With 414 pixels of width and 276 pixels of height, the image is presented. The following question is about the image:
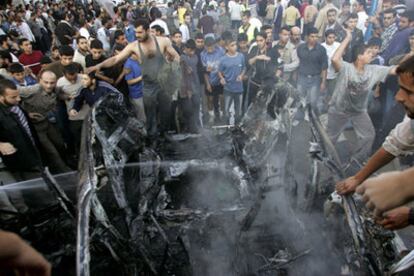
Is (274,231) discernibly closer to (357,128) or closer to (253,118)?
(253,118)

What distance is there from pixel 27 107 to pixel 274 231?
398 centimetres

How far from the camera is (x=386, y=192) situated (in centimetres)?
146

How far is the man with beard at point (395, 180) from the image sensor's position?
1444 millimetres

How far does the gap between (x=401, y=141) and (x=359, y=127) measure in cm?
265

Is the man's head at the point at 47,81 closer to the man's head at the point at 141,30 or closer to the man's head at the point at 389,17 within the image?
the man's head at the point at 141,30

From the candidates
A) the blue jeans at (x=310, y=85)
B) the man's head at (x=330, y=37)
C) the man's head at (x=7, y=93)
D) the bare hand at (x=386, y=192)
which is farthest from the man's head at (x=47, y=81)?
the man's head at (x=330, y=37)

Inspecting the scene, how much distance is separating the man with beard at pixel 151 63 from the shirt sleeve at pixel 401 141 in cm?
379

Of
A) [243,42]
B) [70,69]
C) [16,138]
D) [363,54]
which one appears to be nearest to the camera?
[16,138]

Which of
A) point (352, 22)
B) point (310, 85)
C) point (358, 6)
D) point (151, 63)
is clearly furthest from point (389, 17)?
point (151, 63)

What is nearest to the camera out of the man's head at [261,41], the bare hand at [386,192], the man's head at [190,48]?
the bare hand at [386,192]

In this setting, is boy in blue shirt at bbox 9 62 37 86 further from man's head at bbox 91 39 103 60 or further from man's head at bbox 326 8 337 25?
man's head at bbox 326 8 337 25

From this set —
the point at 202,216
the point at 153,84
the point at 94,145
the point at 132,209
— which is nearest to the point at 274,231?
the point at 202,216

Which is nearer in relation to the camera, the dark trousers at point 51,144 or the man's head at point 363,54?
the man's head at point 363,54

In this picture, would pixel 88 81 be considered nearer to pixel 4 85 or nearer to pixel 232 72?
pixel 4 85
